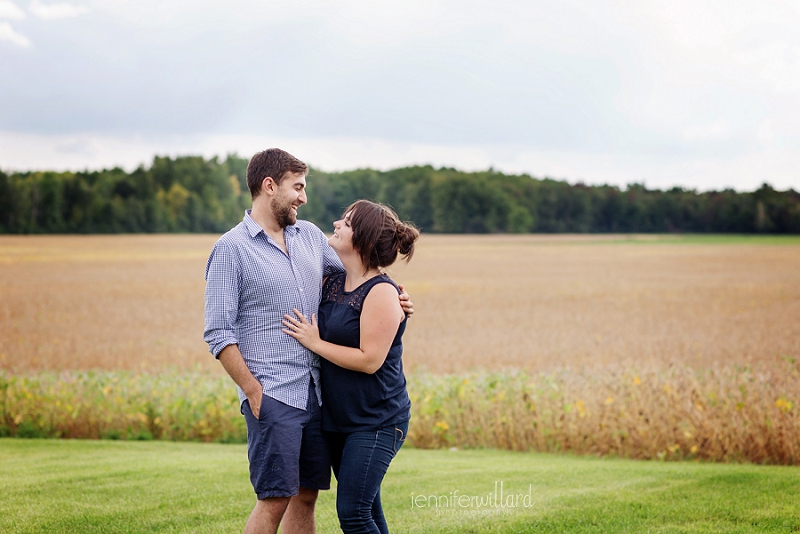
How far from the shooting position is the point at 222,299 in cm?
331

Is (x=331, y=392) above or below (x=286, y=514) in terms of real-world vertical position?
above

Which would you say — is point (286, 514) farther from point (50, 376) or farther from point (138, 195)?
point (138, 195)

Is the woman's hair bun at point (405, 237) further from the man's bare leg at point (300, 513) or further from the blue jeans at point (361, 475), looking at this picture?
the man's bare leg at point (300, 513)

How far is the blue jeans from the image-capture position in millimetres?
3322

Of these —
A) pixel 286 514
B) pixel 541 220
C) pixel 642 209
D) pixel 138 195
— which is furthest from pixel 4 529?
pixel 541 220

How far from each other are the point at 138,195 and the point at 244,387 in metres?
65.9

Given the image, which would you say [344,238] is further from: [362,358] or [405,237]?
[362,358]

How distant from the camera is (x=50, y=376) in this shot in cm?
1048

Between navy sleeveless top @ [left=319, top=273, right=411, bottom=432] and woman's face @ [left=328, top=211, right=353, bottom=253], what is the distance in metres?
0.21

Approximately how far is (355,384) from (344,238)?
27.5 inches

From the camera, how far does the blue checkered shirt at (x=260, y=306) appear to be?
3326mm

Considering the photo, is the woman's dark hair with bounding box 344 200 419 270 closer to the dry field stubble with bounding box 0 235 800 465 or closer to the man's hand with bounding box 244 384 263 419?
the man's hand with bounding box 244 384 263 419

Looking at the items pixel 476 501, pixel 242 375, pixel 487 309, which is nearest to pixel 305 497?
pixel 242 375

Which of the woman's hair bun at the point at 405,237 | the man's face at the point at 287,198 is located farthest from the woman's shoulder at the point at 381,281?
the man's face at the point at 287,198
